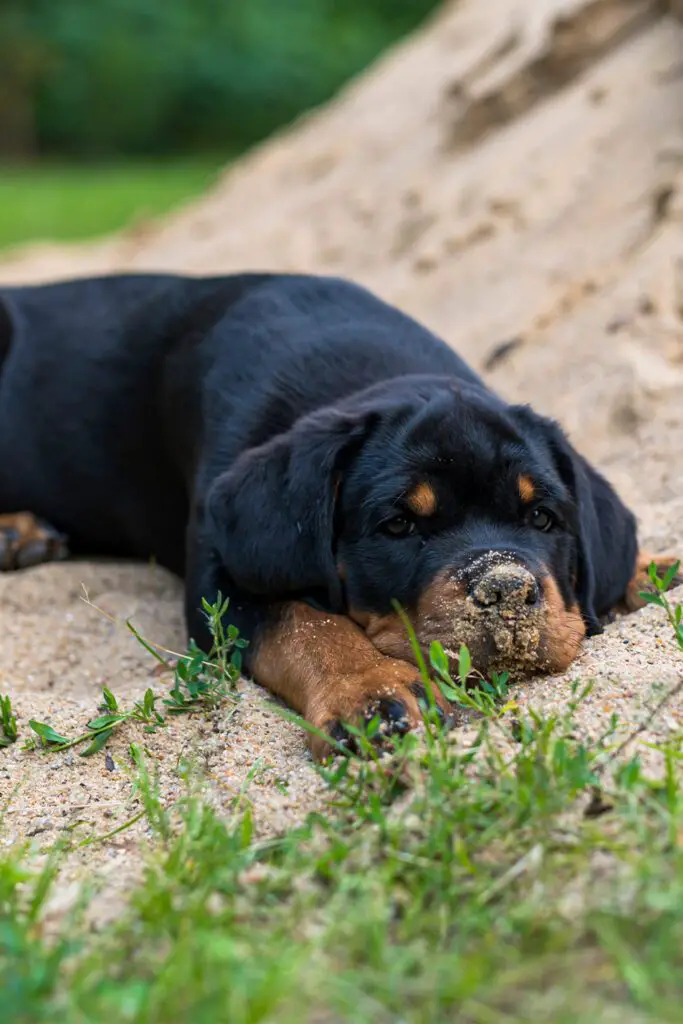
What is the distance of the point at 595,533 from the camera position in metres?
4.04

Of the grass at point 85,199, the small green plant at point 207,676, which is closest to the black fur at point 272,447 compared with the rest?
the small green plant at point 207,676

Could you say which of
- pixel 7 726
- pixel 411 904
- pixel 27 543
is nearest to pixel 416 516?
pixel 7 726

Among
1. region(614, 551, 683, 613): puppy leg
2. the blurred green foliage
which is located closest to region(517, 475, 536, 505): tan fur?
region(614, 551, 683, 613): puppy leg

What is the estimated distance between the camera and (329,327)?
195 inches

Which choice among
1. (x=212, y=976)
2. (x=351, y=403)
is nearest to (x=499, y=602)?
(x=351, y=403)

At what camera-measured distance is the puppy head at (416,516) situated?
12.1 ft

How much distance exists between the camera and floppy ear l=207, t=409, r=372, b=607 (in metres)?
3.85

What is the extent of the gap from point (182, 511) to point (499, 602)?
213 cm

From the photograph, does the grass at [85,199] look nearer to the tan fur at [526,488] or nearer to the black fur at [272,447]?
the black fur at [272,447]

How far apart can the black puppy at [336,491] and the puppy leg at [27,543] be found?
2 centimetres

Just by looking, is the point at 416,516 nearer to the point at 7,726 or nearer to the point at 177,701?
the point at 177,701

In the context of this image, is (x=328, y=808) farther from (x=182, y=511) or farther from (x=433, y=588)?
(x=182, y=511)

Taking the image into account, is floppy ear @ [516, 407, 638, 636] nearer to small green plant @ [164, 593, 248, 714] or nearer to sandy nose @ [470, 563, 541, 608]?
sandy nose @ [470, 563, 541, 608]

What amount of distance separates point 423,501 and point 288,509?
1.30ft
